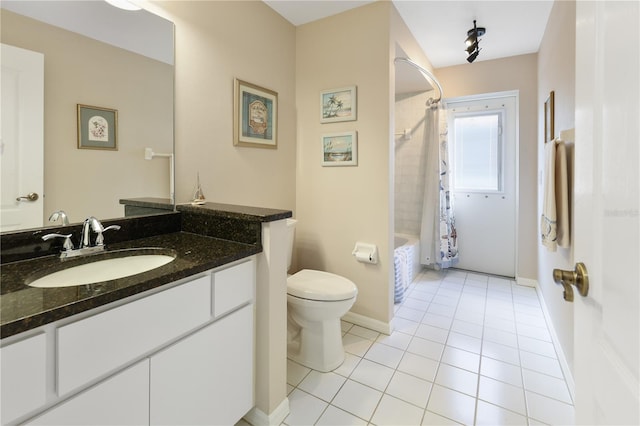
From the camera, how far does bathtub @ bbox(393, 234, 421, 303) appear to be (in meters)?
2.74

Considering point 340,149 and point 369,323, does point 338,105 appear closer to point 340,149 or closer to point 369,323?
point 340,149

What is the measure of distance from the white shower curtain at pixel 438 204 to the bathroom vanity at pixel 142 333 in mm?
2518

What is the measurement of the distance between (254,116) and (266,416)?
181cm

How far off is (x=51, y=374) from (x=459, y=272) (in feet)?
12.5

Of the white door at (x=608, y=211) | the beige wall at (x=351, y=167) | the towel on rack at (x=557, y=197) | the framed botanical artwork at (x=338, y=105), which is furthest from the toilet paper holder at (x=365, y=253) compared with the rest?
the white door at (x=608, y=211)

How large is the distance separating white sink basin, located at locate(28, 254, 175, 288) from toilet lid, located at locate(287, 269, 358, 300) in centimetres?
81

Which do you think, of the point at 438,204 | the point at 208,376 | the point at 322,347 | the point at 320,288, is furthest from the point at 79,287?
the point at 438,204

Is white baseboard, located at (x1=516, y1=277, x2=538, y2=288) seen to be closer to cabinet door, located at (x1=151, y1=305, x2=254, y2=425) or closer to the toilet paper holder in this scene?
the toilet paper holder

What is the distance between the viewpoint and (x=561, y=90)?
192 cm

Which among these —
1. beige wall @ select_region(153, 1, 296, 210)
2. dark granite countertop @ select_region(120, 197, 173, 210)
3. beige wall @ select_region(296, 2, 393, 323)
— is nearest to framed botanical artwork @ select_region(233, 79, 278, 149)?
beige wall @ select_region(153, 1, 296, 210)

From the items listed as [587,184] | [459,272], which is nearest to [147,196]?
[587,184]

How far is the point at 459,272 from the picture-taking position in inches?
145

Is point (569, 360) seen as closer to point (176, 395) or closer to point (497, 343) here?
point (497, 343)

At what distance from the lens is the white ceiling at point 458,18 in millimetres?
2219
